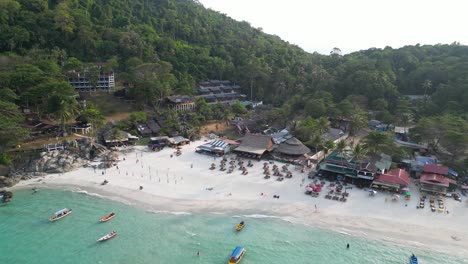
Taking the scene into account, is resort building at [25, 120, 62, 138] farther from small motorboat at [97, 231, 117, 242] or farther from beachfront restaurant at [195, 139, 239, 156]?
small motorboat at [97, 231, 117, 242]

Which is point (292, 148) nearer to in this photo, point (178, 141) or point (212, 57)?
point (178, 141)

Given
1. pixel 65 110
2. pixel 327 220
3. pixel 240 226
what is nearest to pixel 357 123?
pixel 327 220

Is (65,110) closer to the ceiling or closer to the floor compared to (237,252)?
closer to the ceiling

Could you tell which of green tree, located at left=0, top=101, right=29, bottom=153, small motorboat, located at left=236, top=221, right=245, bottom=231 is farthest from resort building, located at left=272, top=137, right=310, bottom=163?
green tree, located at left=0, top=101, right=29, bottom=153

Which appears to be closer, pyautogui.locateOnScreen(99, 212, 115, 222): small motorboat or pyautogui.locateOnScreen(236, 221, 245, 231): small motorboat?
pyautogui.locateOnScreen(236, 221, 245, 231): small motorboat

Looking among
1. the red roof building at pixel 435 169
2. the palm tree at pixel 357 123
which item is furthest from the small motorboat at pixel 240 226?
the palm tree at pixel 357 123
